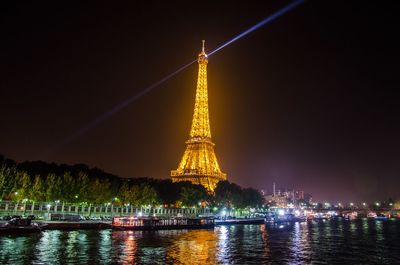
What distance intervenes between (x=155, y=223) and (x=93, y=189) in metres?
15.1

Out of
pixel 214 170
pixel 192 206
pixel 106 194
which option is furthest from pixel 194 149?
pixel 106 194

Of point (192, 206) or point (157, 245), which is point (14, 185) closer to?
point (157, 245)

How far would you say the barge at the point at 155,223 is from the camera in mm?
68500

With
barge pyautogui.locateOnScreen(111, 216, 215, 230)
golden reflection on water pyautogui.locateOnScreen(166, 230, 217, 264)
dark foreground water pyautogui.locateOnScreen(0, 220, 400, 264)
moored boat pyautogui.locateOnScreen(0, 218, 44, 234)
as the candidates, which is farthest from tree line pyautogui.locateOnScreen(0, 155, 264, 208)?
golden reflection on water pyautogui.locateOnScreen(166, 230, 217, 264)

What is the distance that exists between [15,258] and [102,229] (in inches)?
1355

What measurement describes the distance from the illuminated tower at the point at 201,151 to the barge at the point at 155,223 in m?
41.1

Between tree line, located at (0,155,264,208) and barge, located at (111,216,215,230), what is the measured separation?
497 inches

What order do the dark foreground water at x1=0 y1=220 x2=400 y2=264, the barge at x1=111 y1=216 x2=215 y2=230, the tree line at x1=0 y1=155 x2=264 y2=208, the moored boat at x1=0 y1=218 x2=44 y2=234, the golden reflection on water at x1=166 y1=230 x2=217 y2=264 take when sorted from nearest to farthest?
the dark foreground water at x1=0 y1=220 x2=400 y2=264, the golden reflection on water at x1=166 y1=230 x2=217 y2=264, the moored boat at x1=0 y1=218 x2=44 y2=234, the barge at x1=111 y1=216 x2=215 y2=230, the tree line at x1=0 y1=155 x2=264 y2=208

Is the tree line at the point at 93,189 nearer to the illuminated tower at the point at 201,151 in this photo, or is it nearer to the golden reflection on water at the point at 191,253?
the illuminated tower at the point at 201,151

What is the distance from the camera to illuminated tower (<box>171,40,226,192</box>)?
125 meters

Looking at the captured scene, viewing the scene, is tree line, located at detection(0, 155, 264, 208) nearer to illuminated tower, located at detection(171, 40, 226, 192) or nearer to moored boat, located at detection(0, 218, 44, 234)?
illuminated tower, located at detection(171, 40, 226, 192)

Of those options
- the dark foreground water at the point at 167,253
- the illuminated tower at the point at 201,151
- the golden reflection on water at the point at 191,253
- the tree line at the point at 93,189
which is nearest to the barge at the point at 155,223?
the tree line at the point at 93,189

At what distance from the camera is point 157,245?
46.6 m

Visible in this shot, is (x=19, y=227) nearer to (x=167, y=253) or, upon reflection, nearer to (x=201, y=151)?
(x=167, y=253)
